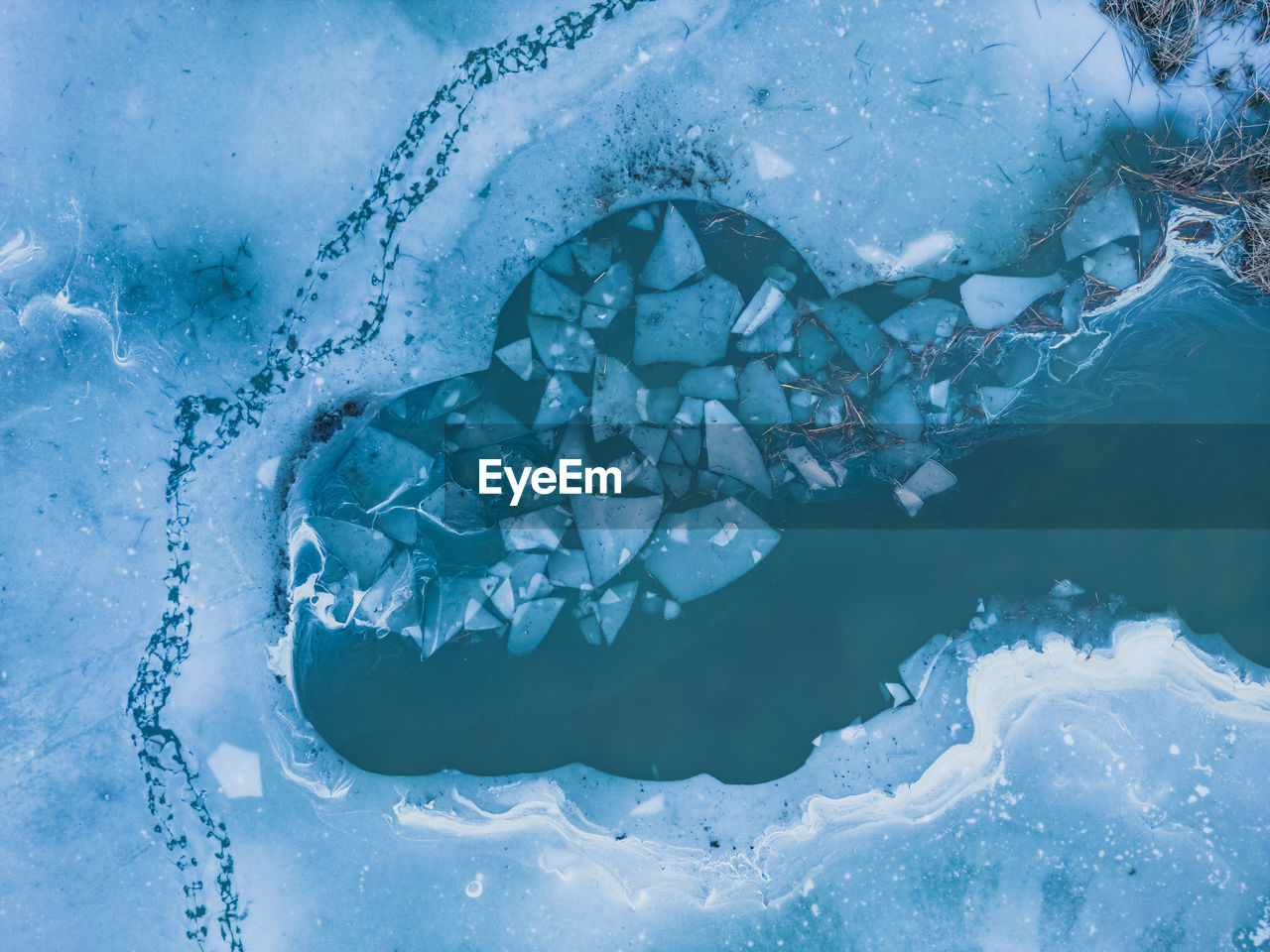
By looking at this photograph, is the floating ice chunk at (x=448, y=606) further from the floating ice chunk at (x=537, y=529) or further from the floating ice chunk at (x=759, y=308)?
the floating ice chunk at (x=759, y=308)

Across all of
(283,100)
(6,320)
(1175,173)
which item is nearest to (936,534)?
(1175,173)

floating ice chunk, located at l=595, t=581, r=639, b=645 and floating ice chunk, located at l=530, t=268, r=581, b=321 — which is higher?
floating ice chunk, located at l=530, t=268, r=581, b=321

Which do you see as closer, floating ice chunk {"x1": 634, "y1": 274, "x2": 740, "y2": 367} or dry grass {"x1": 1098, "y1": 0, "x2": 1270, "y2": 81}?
dry grass {"x1": 1098, "y1": 0, "x2": 1270, "y2": 81}

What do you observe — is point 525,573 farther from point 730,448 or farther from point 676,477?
point 730,448

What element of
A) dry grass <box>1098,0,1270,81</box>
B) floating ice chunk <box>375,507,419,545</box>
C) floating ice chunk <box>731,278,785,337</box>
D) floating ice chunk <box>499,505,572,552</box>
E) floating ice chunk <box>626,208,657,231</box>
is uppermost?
dry grass <box>1098,0,1270,81</box>

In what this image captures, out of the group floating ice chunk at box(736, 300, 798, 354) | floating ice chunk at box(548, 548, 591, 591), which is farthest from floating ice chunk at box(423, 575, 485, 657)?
floating ice chunk at box(736, 300, 798, 354)

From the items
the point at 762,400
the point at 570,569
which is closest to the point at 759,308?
the point at 762,400

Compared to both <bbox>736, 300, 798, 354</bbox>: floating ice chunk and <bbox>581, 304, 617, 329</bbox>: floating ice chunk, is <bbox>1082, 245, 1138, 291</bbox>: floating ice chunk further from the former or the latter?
<bbox>581, 304, 617, 329</bbox>: floating ice chunk
